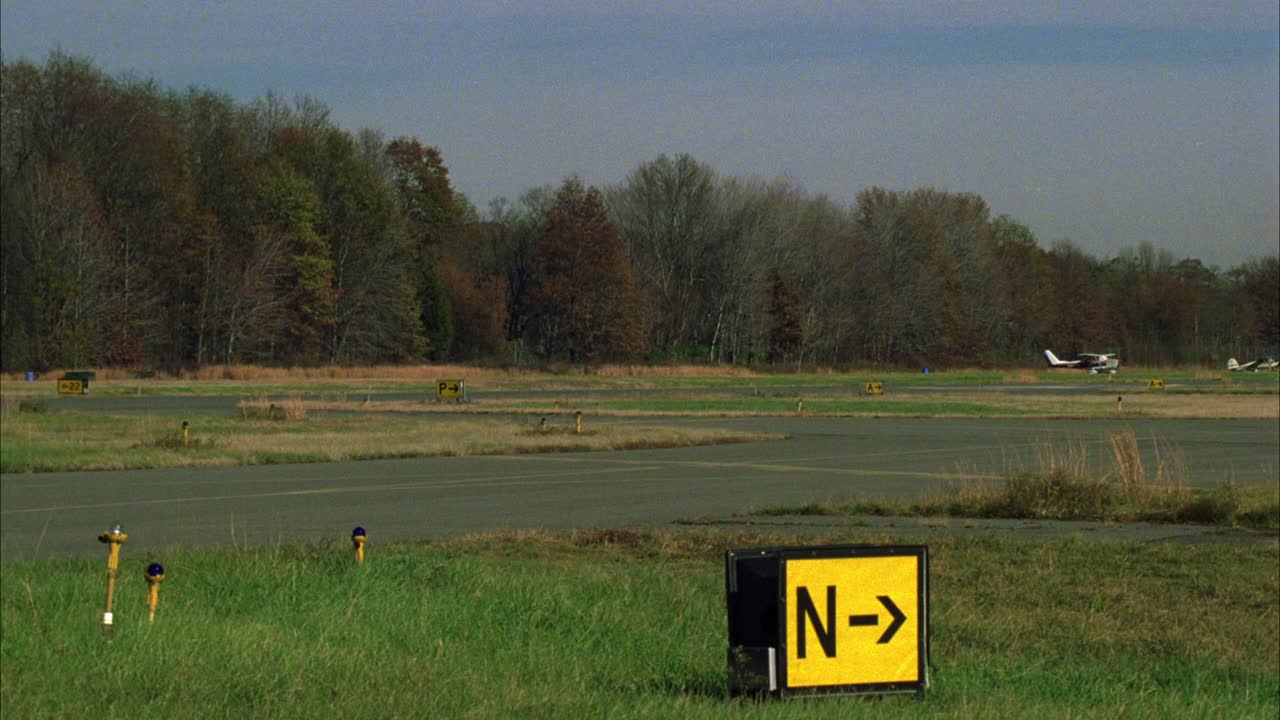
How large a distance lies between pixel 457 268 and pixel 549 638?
94772 mm

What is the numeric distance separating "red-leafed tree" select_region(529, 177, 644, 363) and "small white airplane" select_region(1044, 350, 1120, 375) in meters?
35.2

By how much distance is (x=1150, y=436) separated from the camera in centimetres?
3791

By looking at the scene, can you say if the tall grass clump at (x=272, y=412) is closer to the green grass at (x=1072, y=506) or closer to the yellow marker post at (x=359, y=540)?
the green grass at (x=1072, y=506)

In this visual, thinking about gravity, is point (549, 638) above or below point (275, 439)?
above

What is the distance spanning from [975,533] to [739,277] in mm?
87210

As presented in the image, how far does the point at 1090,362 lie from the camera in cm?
10962

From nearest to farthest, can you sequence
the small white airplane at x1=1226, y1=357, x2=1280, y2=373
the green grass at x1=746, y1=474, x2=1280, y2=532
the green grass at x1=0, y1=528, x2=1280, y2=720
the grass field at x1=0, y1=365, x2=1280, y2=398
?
1. the green grass at x1=0, y1=528, x2=1280, y2=720
2. the green grass at x1=746, y1=474, x2=1280, y2=532
3. the grass field at x1=0, y1=365, x2=1280, y2=398
4. the small white airplane at x1=1226, y1=357, x2=1280, y2=373

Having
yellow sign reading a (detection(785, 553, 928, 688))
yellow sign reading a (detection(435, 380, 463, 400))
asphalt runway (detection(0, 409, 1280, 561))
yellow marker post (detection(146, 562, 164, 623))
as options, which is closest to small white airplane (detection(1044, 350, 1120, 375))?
yellow sign reading a (detection(435, 380, 463, 400))

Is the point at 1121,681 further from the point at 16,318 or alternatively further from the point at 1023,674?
the point at 16,318

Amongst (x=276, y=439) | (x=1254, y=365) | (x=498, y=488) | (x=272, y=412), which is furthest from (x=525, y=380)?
(x=1254, y=365)

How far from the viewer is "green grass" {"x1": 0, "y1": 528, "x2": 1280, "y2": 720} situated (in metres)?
7.28

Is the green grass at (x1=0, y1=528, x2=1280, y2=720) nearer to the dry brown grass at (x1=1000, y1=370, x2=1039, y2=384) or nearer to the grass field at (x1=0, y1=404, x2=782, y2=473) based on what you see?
the grass field at (x1=0, y1=404, x2=782, y2=473)

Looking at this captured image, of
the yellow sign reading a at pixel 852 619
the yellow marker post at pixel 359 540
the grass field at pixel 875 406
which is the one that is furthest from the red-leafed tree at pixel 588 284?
the yellow sign reading a at pixel 852 619

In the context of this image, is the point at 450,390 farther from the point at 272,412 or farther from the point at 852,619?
the point at 852,619
